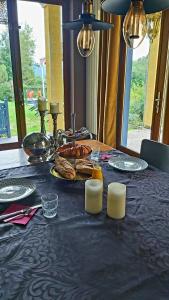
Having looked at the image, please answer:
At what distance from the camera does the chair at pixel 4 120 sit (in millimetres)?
3674

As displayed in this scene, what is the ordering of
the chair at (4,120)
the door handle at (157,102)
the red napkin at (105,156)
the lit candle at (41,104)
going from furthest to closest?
the chair at (4,120) → the door handle at (157,102) → the red napkin at (105,156) → the lit candle at (41,104)

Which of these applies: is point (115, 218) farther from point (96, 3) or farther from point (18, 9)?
point (18, 9)

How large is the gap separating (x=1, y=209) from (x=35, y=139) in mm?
594

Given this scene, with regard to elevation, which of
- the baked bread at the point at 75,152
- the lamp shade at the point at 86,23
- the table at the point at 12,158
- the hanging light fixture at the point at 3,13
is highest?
the hanging light fixture at the point at 3,13

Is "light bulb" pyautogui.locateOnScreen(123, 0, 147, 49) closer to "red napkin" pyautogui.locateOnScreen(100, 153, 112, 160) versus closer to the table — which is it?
"red napkin" pyautogui.locateOnScreen(100, 153, 112, 160)

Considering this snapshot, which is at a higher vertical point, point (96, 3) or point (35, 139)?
point (96, 3)

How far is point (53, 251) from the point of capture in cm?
79

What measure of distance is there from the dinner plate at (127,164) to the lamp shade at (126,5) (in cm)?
85

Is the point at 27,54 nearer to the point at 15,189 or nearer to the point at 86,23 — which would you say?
the point at 86,23

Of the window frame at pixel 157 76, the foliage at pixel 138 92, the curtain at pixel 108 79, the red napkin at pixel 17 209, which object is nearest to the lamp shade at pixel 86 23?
the red napkin at pixel 17 209

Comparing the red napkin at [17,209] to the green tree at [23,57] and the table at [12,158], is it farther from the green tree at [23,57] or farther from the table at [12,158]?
the green tree at [23,57]

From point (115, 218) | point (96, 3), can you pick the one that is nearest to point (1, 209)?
point (115, 218)

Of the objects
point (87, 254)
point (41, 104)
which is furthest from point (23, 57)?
point (87, 254)

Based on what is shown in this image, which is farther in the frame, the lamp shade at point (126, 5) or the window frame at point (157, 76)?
the window frame at point (157, 76)
